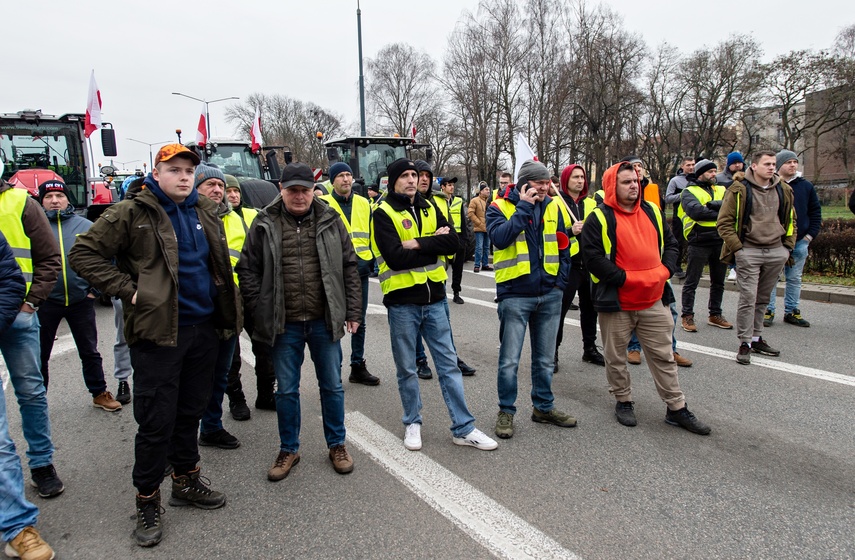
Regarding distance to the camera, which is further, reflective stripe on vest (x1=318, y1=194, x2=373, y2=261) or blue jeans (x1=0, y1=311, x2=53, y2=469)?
reflective stripe on vest (x1=318, y1=194, x2=373, y2=261)

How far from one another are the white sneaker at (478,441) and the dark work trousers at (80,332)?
3.17 metres

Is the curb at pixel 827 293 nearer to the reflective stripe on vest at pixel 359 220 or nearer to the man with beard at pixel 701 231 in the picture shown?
the man with beard at pixel 701 231

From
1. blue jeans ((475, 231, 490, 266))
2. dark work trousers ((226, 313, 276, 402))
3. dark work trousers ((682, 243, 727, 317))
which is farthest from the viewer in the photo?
blue jeans ((475, 231, 490, 266))

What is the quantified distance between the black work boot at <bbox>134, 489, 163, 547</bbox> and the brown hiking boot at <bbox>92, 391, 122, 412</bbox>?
2119mm

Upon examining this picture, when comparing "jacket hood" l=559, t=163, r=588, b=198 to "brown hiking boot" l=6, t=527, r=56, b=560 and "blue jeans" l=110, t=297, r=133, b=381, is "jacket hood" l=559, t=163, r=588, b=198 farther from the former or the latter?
"brown hiking boot" l=6, t=527, r=56, b=560

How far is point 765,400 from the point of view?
14.9ft

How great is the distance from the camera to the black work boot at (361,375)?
5301 millimetres

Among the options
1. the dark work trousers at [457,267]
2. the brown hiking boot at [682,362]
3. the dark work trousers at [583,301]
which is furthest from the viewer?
the dark work trousers at [457,267]

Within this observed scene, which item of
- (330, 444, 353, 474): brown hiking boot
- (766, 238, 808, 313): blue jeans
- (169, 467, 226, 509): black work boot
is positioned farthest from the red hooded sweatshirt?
(766, 238, 808, 313): blue jeans

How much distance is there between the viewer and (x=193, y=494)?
3203 millimetres

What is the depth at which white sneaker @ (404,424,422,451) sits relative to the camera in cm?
382

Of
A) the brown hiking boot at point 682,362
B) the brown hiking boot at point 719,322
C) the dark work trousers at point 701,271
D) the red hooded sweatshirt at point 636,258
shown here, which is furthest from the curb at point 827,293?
the red hooded sweatshirt at point 636,258

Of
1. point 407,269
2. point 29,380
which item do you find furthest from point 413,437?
point 29,380

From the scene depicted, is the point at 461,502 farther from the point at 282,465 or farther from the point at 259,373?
the point at 259,373
